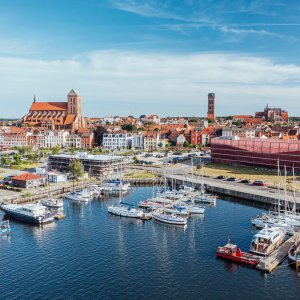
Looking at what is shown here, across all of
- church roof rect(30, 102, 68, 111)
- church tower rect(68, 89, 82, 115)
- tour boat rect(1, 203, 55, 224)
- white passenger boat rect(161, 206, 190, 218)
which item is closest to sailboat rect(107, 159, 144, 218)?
white passenger boat rect(161, 206, 190, 218)

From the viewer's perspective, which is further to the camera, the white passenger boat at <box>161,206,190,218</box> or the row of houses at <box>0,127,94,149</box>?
the row of houses at <box>0,127,94,149</box>

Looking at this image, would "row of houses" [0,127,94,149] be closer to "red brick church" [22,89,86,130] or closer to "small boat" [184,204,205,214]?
"red brick church" [22,89,86,130]

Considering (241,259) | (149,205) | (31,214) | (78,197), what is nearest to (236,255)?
(241,259)

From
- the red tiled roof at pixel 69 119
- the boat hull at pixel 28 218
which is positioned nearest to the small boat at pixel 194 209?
the boat hull at pixel 28 218

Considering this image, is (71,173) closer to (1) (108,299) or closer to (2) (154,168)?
(2) (154,168)

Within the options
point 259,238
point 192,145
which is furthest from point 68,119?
point 259,238

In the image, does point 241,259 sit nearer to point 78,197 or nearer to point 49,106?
point 78,197

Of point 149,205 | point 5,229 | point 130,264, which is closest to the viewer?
point 130,264
